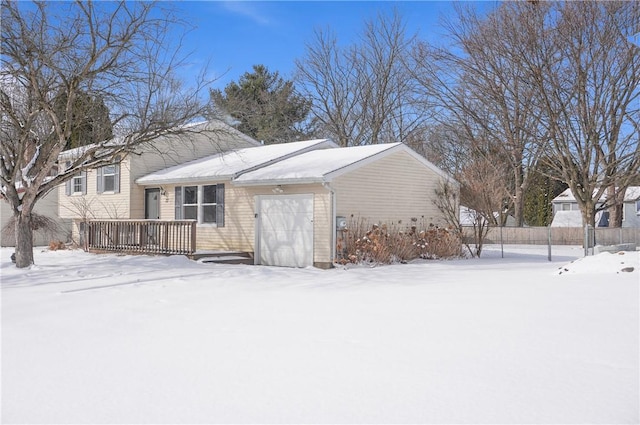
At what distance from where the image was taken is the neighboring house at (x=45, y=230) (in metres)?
24.4

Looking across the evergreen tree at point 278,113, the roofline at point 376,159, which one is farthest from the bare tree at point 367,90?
the roofline at point 376,159

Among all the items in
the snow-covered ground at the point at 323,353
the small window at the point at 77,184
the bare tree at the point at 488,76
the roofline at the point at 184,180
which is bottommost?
the snow-covered ground at the point at 323,353

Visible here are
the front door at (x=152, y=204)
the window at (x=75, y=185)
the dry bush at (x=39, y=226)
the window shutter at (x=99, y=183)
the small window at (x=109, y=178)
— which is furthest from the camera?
the dry bush at (x=39, y=226)

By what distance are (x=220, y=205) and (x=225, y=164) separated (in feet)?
5.77

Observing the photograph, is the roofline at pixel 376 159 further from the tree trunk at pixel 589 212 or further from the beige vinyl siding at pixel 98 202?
the beige vinyl siding at pixel 98 202

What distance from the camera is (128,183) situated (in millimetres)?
19406

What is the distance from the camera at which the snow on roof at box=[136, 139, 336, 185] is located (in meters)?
17.0

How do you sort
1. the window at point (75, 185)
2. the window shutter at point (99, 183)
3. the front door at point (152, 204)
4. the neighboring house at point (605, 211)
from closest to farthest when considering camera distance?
the front door at point (152, 204), the window shutter at point (99, 183), the window at point (75, 185), the neighboring house at point (605, 211)

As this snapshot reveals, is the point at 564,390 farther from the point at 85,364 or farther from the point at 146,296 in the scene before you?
the point at 146,296

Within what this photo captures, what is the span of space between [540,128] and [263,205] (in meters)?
13.8

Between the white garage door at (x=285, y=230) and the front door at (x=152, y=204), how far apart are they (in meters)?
4.88

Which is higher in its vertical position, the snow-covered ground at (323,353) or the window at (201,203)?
the window at (201,203)

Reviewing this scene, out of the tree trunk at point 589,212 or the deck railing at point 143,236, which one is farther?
the tree trunk at point 589,212

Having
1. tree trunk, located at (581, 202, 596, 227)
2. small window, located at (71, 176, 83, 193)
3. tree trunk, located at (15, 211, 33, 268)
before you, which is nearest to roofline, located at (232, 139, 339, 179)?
tree trunk, located at (15, 211, 33, 268)
